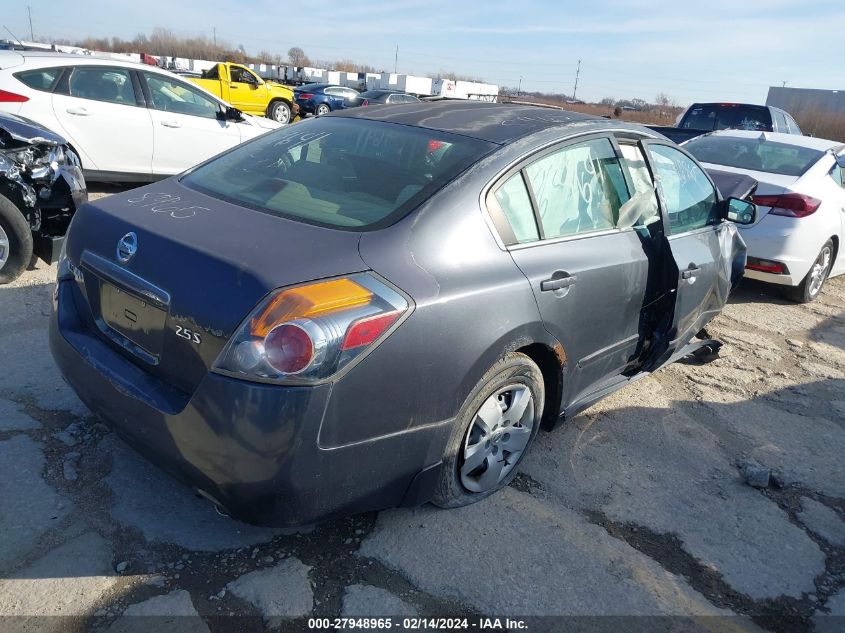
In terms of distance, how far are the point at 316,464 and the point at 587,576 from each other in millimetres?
1192

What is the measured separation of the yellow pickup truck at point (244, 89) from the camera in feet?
59.7

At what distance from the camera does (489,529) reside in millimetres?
2701

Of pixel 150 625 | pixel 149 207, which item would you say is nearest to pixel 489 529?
pixel 150 625

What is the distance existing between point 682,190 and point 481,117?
1.51 metres

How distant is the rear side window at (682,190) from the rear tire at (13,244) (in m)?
4.22

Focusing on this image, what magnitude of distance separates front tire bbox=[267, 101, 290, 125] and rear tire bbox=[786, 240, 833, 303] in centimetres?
1610

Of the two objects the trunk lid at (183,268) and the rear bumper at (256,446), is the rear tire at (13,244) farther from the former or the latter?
the rear bumper at (256,446)

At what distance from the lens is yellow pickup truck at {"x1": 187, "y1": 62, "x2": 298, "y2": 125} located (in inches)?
716

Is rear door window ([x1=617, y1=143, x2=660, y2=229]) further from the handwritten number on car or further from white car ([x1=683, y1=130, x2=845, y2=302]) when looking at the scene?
white car ([x1=683, y1=130, x2=845, y2=302])

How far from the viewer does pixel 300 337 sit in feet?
6.39

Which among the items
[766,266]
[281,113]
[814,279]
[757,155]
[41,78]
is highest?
[41,78]

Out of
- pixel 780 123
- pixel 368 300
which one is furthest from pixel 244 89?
pixel 368 300

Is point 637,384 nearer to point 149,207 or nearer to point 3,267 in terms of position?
point 149,207

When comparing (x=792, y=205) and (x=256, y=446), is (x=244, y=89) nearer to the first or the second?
(x=792, y=205)
